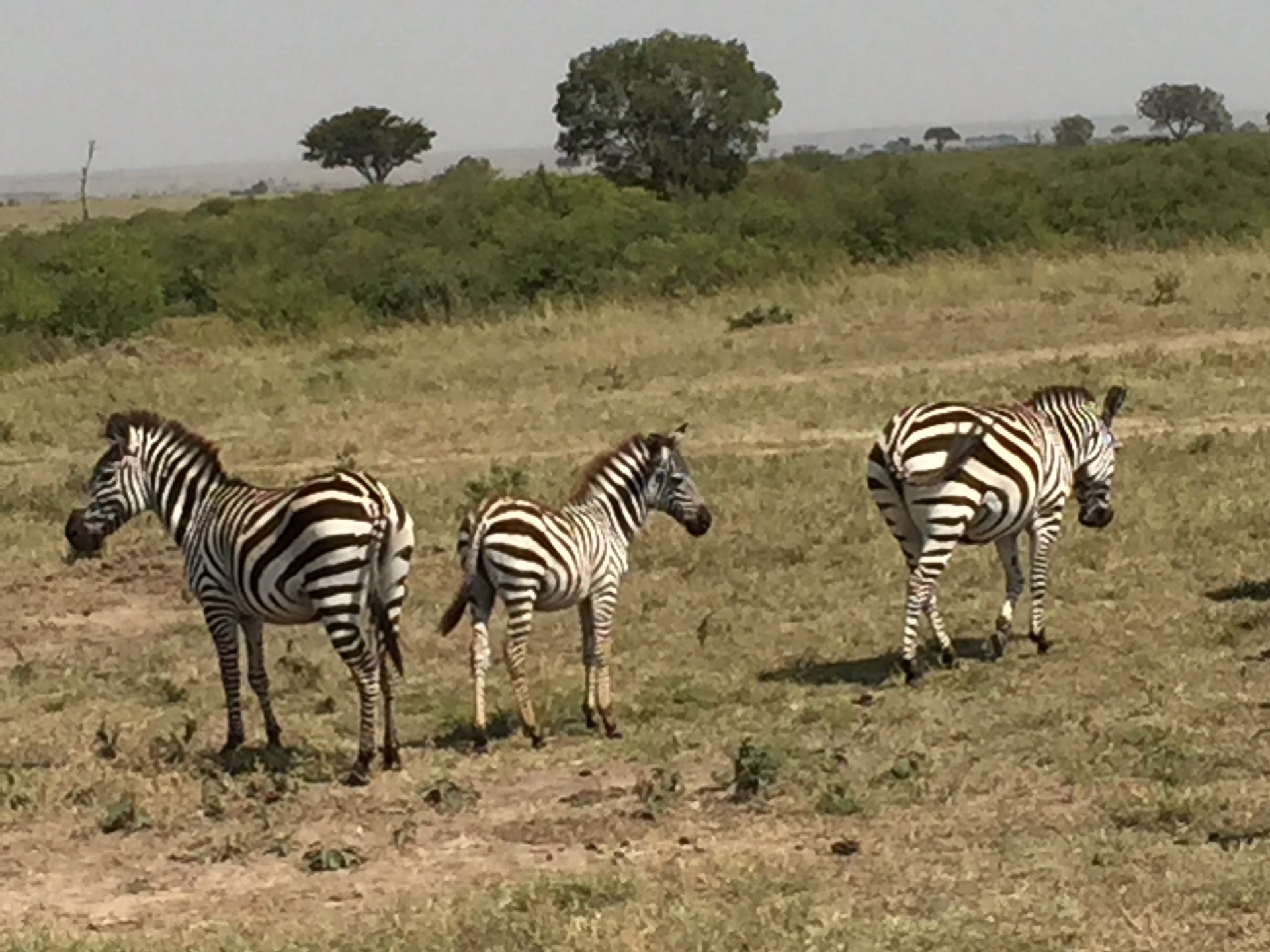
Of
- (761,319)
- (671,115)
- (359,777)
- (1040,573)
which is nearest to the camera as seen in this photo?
(359,777)

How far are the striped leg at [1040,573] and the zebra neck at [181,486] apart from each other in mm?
4364

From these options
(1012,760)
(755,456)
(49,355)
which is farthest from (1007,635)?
(49,355)

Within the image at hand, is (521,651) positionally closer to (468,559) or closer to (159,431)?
(468,559)

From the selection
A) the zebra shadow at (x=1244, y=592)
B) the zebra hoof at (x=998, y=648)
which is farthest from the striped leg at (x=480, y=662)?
the zebra shadow at (x=1244, y=592)

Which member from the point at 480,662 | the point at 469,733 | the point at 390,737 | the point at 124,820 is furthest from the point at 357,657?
the point at 124,820

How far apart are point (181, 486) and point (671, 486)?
7.98 ft

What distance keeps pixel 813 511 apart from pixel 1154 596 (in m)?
3.29


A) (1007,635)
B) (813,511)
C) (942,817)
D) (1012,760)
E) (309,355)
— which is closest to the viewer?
(942,817)

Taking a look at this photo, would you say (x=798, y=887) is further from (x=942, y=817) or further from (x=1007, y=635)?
(x=1007, y=635)

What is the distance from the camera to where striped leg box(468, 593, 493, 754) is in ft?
28.9

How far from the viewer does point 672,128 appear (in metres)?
51.2

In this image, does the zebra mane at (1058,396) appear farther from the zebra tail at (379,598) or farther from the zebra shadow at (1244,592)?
the zebra tail at (379,598)

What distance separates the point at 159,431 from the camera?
30.2 ft

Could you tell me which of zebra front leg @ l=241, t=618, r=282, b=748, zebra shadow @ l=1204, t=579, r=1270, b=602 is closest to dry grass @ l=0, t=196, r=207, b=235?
zebra shadow @ l=1204, t=579, r=1270, b=602
